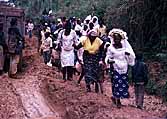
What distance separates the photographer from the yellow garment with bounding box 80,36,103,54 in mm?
11227

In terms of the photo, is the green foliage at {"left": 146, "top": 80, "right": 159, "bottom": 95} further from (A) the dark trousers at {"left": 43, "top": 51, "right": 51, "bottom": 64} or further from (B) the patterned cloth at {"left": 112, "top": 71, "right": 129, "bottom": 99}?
(B) the patterned cloth at {"left": 112, "top": 71, "right": 129, "bottom": 99}

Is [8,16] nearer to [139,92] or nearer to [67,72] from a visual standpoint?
Result: [67,72]

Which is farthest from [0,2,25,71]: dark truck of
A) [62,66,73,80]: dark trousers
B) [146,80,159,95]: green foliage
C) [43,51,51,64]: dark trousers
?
[146,80,159,95]: green foliage

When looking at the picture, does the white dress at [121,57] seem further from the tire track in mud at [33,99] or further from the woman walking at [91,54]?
the tire track in mud at [33,99]

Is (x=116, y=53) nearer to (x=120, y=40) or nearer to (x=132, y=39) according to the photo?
(x=120, y=40)

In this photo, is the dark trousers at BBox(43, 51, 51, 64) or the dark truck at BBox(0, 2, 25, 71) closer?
the dark truck at BBox(0, 2, 25, 71)

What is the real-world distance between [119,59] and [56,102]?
2117 millimetres

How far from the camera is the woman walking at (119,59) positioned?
32.2 feet

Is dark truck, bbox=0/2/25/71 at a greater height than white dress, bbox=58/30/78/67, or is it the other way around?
dark truck, bbox=0/2/25/71

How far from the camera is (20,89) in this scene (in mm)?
12234

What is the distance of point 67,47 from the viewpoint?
1290cm

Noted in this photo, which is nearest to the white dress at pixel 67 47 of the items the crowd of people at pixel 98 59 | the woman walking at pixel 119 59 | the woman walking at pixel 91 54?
the crowd of people at pixel 98 59

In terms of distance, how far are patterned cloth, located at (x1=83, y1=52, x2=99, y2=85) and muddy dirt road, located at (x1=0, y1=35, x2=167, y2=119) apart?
1.32ft

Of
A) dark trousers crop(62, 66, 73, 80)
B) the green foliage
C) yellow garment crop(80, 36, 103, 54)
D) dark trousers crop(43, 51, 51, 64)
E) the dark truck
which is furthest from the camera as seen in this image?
dark trousers crop(43, 51, 51, 64)
